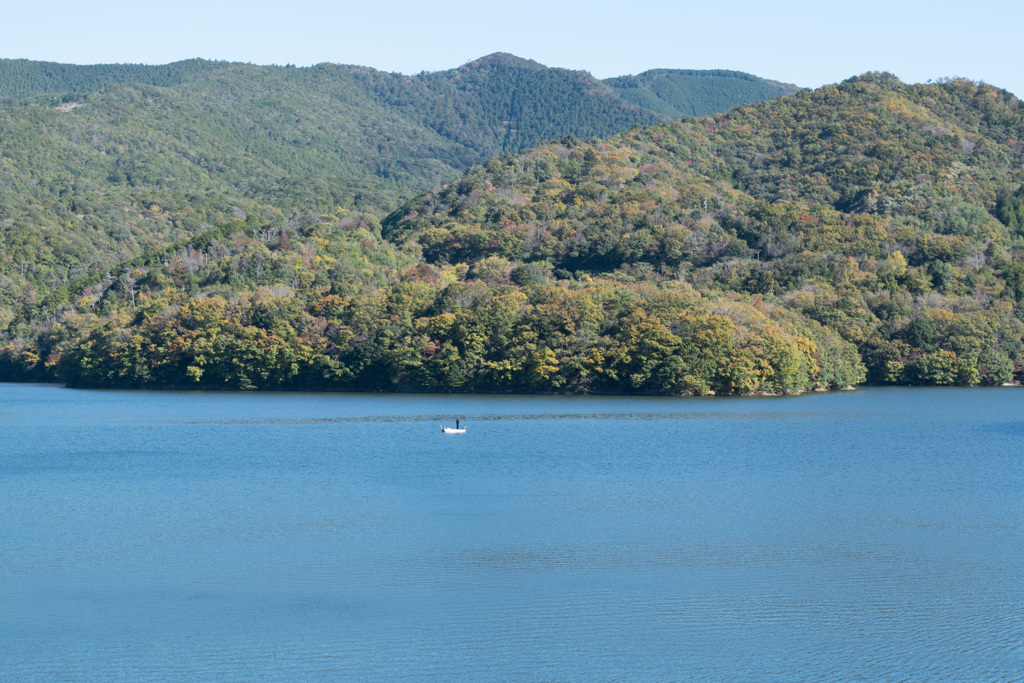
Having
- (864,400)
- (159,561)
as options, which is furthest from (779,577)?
(864,400)

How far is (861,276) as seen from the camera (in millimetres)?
106625

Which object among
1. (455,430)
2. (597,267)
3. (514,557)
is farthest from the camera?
A: (597,267)

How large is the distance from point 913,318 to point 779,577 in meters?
78.0

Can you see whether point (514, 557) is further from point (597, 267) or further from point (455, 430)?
point (597, 267)

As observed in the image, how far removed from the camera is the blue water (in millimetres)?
18531

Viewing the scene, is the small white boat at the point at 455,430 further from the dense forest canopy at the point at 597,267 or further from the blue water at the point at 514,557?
the dense forest canopy at the point at 597,267

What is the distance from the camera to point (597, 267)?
124 m

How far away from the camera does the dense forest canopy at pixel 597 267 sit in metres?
85.3

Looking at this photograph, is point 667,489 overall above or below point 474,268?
below

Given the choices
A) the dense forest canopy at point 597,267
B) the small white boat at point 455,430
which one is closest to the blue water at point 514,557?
the small white boat at point 455,430

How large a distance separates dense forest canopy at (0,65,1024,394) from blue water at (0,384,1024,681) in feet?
113

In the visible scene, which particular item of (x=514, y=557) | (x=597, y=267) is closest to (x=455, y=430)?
(x=514, y=557)

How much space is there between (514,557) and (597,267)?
9963 cm

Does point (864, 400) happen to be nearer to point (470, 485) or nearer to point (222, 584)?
point (470, 485)
